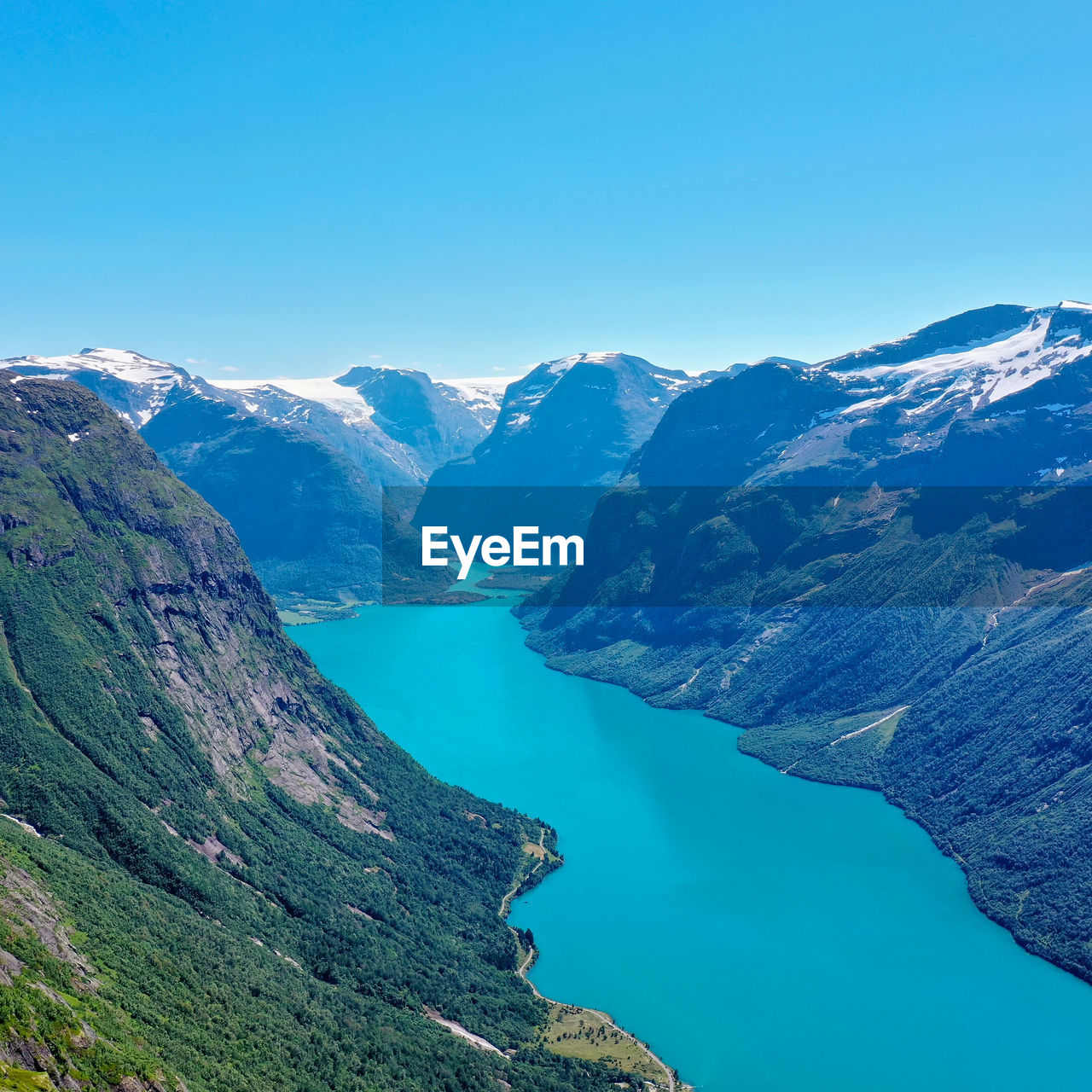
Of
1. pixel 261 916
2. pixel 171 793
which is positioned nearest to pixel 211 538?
pixel 171 793

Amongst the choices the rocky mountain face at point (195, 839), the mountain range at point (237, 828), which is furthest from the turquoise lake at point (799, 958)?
the rocky mountain face at point (195, 839)

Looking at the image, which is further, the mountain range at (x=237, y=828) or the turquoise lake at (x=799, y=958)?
the turquoise lake at (x=799, y=958)

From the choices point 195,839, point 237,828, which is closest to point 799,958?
point 237,828

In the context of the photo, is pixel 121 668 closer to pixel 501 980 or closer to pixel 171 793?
pixel 171 793

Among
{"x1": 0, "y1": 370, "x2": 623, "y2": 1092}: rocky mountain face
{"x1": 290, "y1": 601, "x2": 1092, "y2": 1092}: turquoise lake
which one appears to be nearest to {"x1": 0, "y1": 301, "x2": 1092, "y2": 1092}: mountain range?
{"x1": 0, "y1": 370, "x2": 623, "y2": 1092}: rocky mountain face

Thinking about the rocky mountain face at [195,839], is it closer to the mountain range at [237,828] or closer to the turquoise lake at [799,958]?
the mountain range at [237,828]

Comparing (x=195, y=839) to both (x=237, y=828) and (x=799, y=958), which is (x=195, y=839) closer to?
(x=237, y=828)

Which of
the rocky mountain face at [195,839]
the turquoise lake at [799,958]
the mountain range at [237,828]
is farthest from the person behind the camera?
the turquoise lake at [799,958]

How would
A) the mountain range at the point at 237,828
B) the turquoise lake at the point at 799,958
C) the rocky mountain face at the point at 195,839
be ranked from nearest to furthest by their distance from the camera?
the rocky mountain face at the point at 195,839, the mountain range at the point at 237,828, the turquoise lake at the point at 799,958

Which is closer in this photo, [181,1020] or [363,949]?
[181,1020]
